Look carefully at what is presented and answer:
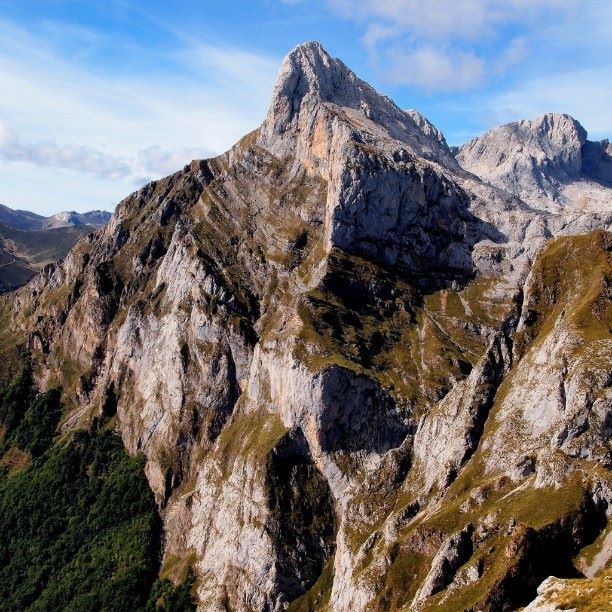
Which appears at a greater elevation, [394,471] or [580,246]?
[580,246]

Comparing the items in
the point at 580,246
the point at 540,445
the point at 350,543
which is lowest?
the point at 350,543

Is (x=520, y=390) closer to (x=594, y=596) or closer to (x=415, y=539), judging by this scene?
(x=415, y=539)

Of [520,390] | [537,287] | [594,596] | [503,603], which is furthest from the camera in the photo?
[537,287]

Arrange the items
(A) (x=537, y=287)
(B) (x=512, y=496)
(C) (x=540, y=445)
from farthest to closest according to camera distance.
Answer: (A) (x=537, y=287), (C) (x=540, y=445), (B) (x=512, y=496)

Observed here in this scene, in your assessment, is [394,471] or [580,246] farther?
[580,246]

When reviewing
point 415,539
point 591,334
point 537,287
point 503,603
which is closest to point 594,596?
point 503,603

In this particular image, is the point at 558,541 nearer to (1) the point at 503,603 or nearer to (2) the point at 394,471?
(1) the point at 503,603

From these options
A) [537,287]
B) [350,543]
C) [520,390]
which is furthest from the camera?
[537,287]

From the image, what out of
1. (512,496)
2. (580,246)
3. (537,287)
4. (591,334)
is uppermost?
(580,246)

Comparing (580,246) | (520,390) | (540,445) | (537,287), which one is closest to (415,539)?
(540,445)
